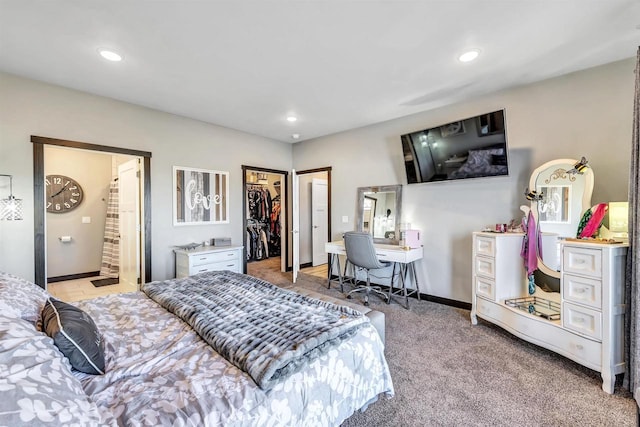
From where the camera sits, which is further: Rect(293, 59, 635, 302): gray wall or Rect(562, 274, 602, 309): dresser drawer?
Rect(293, 59, 635, 302): gray wall

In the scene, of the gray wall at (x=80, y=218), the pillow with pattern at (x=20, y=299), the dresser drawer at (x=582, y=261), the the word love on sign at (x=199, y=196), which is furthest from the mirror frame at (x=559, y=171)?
the gray wall at (x=80, y=218)

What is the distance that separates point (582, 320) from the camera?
80.6 inches

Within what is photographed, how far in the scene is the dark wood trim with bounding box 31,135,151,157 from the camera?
2.79m

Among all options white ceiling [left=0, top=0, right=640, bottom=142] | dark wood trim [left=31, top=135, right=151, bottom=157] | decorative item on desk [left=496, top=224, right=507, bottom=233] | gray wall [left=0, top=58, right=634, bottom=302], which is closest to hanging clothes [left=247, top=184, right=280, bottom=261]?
gray wall [left=0, top=58, right=634, bottom=302]

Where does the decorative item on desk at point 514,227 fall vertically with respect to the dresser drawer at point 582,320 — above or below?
above

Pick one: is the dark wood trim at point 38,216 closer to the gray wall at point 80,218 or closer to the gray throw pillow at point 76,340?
the gray wall at point 80,218

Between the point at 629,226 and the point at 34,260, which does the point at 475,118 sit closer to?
the point at 629,226

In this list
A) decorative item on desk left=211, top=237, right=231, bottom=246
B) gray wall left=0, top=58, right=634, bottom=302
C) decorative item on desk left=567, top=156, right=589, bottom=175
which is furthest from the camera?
decorative item on desk left=211, top=237, right=231, bottom=246

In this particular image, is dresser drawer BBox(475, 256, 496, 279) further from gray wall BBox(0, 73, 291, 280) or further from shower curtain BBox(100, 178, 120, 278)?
shower curtain BBox(100, 178, 120, 278)

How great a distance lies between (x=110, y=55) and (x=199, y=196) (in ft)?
6.66

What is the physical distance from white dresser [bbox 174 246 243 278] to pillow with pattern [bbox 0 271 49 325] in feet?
5.88

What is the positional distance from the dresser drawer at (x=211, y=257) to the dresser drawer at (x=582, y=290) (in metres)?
3.65

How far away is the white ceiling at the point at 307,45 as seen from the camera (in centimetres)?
182

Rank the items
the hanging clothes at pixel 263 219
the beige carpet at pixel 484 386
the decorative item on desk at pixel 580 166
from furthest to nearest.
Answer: the hanging clothes at pixel 263 219 < the decorative item on desk at pixel 580 166 < the beige carpet at pixel 484 386
